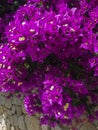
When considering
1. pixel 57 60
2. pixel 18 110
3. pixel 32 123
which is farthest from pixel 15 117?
pixel 57 60

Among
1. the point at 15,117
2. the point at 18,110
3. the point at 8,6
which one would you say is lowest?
the point at 15,117

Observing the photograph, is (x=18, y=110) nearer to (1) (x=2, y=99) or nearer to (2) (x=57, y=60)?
(1) (x=2, y=99)

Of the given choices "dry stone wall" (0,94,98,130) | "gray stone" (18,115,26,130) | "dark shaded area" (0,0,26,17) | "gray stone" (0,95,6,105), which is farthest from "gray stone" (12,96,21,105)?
"dark shaded area" (0,0,26,17)

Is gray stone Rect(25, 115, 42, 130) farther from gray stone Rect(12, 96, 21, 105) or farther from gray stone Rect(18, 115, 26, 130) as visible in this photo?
gray stone Rect(12, 96, 21, 105)

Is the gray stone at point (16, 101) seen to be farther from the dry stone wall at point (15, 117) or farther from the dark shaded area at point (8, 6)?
the dark shaded area at point (8, 6)

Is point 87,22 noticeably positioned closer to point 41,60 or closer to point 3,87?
point 41,60

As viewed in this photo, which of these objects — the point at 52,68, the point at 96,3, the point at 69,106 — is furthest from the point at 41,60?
the point at 96,3

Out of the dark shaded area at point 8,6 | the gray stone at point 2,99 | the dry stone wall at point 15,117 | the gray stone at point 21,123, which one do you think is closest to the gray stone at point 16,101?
the dry stone wall at point 15,117
